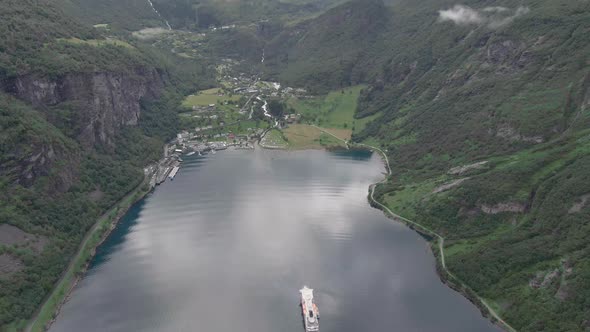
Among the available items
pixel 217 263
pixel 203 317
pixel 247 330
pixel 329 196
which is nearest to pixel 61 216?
pixel 217 263

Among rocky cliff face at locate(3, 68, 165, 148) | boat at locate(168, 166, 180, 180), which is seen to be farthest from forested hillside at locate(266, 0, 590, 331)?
rocky cliff face at locate(3, 68, 165, 148)

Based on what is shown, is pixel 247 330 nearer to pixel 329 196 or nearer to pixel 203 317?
pixel 203 317

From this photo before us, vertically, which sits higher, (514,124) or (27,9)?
(27,9)

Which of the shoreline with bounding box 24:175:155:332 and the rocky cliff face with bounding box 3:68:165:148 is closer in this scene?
the shoreline with bounding box 24:175:155:332

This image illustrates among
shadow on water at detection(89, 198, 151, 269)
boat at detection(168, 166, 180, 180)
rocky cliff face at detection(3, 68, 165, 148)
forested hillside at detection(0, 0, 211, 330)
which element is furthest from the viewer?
boat at detection(168, 166, 180, 180)

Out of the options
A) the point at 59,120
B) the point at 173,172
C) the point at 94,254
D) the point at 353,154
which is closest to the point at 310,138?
the point at 353,154

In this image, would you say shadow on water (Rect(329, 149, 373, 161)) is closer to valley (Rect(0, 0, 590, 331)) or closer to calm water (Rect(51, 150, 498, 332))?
valley (Rect(0, 0, 590, 331))

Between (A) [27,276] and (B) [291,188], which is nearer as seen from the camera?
(A) [27,276]
